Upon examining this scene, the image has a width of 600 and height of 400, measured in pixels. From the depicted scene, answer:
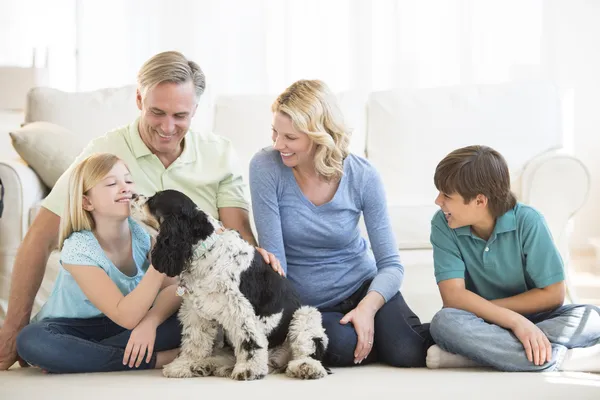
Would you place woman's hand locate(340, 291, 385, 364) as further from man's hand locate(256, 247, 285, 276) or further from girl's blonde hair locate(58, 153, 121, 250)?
girl's blonde hair locate(58, 153, 121, 250)

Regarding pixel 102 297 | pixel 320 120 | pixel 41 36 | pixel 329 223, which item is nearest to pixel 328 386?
pixel 329 223

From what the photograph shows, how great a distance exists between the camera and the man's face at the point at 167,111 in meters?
2.49

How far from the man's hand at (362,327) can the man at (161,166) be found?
28 centimetres

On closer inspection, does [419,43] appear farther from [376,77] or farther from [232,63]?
[232,63]

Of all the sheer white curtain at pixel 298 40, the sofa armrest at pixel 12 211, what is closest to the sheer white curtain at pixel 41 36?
the sheer white curtain at pixel 298 40

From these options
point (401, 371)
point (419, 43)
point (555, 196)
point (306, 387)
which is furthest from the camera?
point (419, 43)

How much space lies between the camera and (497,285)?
2.45m

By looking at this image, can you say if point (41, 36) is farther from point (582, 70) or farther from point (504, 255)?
point (504, 255)

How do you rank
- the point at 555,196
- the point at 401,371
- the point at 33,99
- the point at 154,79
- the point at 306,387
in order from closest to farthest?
the point at 306,387, the point at 401,371, the point at 154,79, the point at 555,196, the point at 33,99

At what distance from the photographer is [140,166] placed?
263 centimetres

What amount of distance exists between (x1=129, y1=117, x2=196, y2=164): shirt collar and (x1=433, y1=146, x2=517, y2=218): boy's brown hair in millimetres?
875

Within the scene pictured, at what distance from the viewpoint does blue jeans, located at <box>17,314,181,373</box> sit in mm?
2258

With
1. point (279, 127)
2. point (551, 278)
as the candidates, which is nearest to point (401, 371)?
point (551, 278)

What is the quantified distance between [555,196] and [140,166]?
1.87 meters
